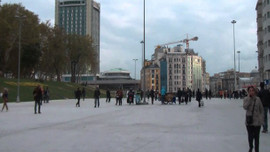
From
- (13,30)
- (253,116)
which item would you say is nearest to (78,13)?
(13,30)

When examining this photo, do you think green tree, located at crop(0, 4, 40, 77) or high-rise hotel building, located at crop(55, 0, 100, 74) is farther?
high-rise hotel building, located at crop(55, 0, 100, 74)

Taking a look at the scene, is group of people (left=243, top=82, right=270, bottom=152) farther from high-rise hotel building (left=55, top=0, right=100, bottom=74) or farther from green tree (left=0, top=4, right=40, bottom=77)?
high-rise hotel building (left=55, top=0, right=100, bottom=74)

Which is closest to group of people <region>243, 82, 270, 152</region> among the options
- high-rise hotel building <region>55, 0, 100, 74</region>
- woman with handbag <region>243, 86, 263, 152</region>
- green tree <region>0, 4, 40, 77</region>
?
woman with handbag <region>243, 86, 263, 152</region>

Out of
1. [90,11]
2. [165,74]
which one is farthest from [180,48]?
[90,11]

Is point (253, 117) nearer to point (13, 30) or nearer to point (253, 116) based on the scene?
point (253, 116)

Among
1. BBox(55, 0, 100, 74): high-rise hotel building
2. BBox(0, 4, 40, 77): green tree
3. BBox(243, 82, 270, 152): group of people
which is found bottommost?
BBox(243, 82, 270, 152): group of people

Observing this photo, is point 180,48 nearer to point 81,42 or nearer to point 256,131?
point 81,42

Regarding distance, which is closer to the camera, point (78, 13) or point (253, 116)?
point (253, 116)

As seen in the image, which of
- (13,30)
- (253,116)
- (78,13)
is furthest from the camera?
(78,13)

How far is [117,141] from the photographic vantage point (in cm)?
914

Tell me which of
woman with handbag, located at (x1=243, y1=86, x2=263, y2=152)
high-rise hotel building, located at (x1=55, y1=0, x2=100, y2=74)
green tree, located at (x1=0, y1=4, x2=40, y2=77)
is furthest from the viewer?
high-rise hotel building, located at (x1=55, y1=0, x2=100, y2=74)

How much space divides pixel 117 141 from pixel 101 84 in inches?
5892

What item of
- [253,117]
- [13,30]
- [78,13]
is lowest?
[253,117]

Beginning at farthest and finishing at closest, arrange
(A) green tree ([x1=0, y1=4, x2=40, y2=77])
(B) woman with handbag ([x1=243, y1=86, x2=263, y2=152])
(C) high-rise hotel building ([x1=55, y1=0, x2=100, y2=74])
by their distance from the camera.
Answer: (C) high-rise hotel building ([x1=55, y1=0, x2=100, y2=74])
(A) green tree ([x1=0, y1=4, x2=40, y2=77])
(B) woman with handbag ([x1=243, y1=86, x2=263, y2=152])
